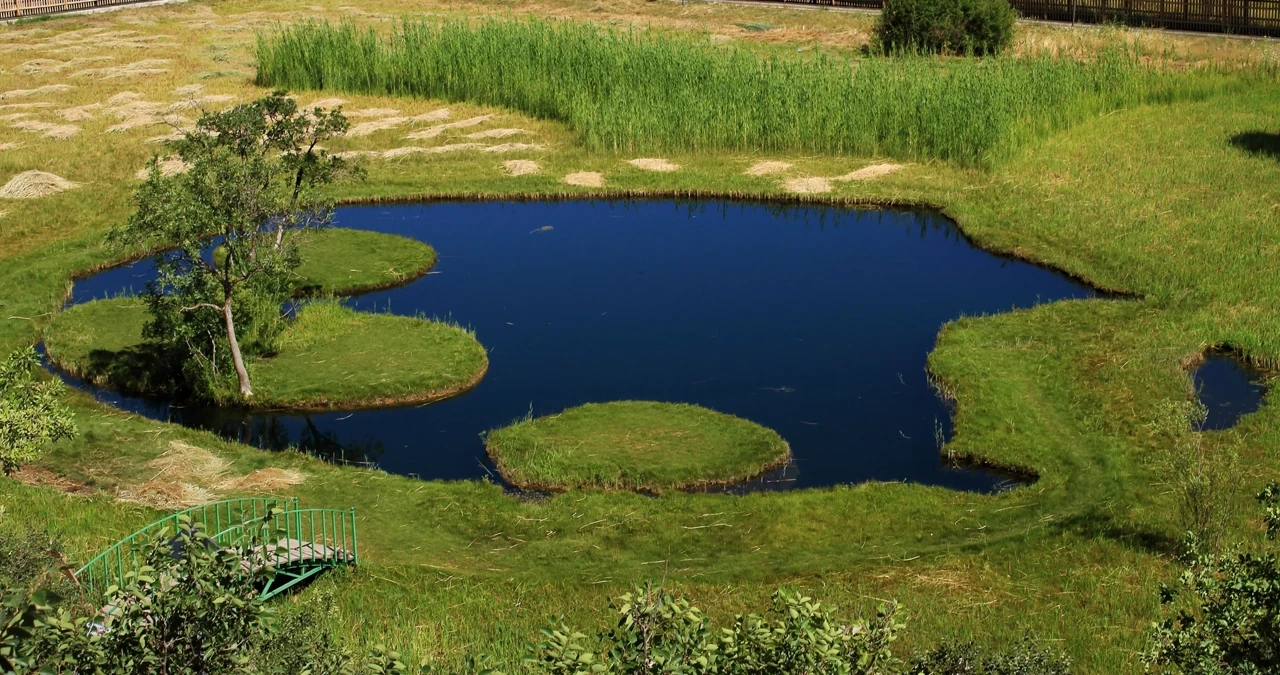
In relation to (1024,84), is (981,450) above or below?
below

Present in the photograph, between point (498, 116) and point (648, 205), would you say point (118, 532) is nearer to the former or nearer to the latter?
point (648, 205)

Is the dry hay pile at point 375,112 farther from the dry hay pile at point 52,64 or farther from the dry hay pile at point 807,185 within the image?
the dry hay pile at point 52,64

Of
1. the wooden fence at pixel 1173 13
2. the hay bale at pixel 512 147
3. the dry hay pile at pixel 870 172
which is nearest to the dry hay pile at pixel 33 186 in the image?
the hay bale at pixel 512 147

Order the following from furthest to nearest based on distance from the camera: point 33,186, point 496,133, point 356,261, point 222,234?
1. point 496,133
2. point 33,186
3. point 356,261
4. point 222,234

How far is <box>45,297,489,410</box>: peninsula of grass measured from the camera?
22.2 meters

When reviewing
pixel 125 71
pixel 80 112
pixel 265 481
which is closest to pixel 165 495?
pixel 265 481

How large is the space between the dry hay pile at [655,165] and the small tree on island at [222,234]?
1241 centimetres

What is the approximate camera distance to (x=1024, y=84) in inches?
1454

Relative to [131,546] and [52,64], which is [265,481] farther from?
[52,64]

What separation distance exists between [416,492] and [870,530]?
6009 millimetres

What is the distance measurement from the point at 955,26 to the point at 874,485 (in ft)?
104

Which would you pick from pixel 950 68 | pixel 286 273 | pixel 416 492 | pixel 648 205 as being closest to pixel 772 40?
pixel 950 68

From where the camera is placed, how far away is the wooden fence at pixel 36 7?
63375 mm

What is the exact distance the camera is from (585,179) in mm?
34250
